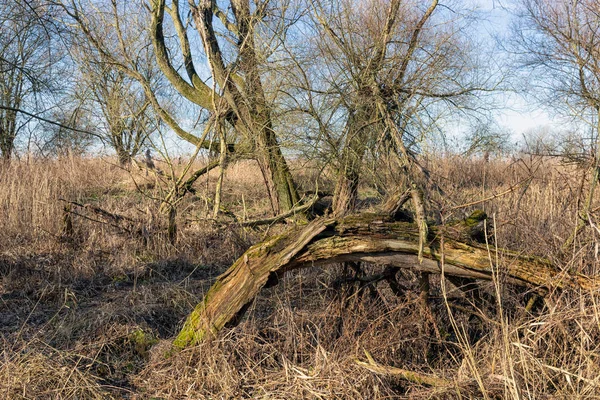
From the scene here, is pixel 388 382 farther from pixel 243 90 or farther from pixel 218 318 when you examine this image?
pixel 243 90

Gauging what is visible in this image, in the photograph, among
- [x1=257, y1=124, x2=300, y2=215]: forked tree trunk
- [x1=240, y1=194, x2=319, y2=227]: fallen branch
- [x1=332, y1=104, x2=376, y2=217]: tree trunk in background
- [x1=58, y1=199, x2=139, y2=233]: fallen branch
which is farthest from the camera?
[x1=257, y1=124, x2=300, y2=215]: forked tree trunk

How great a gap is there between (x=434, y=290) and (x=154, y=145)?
449cm

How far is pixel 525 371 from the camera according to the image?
2.69 meters

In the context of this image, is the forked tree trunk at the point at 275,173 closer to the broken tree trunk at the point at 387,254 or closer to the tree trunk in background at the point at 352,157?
the tree trunk in background at the point at 352,157

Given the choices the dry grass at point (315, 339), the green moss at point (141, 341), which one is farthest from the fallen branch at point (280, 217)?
the green moss at point (141, 341)

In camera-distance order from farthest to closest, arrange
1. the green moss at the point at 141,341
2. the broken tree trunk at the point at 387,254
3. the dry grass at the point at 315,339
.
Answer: the green moss at the point at 141,341 < the broken tree trunk at the point at 387,254 < the dry grass at the point at 315,339

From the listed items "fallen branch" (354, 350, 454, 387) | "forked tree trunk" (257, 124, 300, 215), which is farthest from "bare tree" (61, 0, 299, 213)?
"fallen branch" (354, 350, 454, 387)

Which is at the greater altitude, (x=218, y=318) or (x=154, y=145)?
(x=154, y=145)

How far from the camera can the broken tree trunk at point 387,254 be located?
3049mm

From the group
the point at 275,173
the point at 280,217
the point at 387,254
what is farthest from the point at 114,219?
the point at 387,254

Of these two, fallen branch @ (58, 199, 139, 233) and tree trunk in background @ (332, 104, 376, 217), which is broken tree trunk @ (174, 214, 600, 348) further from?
fallen branch @ (58, 199, 139, 233)

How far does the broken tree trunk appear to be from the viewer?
3.05 m

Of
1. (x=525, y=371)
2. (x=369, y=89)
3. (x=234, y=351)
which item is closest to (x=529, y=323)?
(x=525, y=371)

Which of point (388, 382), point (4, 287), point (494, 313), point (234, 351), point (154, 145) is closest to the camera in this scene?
point (388, 382)
